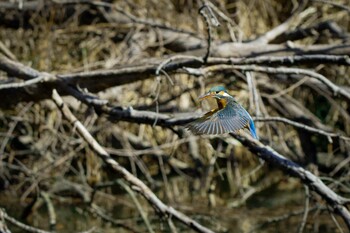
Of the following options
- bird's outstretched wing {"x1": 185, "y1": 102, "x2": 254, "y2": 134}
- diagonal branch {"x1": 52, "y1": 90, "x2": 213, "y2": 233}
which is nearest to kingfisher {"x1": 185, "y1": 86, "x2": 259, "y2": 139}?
bird's outstretched wing {"x1": 185, "y1": 102, "x2": 254, "y2": 134}

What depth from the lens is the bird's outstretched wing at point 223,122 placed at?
6.14 feet

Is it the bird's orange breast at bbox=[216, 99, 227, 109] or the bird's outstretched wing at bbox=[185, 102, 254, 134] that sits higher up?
the bird's orange breast at bbox=[216, 99, 227, 109]

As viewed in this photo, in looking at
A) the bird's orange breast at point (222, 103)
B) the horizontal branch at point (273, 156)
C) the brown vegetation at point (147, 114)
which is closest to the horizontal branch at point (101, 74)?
the brown vegetation at point (147, 114)

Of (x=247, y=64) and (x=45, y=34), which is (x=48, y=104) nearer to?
(x=45, y=34)

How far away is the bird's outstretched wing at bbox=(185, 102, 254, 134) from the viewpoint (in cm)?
187

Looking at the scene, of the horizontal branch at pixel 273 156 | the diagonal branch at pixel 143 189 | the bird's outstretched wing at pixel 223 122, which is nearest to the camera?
the bird's outstretched wing at pixel 223 122

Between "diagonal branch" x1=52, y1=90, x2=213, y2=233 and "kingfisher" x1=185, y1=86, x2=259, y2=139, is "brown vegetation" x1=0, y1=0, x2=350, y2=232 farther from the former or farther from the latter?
"kingfisher" x1=185, y1=86, x2=259, y2=139

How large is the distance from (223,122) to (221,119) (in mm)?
26

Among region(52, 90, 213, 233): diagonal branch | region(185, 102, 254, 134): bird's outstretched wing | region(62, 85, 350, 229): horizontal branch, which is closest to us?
region(185, 102, 254, 134): bird's outstretched wing

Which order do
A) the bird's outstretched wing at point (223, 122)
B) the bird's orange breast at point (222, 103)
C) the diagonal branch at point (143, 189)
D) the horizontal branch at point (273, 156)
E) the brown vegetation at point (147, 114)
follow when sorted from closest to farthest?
1. the bird's outstretched wing at point (223, 122)
2. the bird's orange breast at point (222, 103)
3. the horizontal branch at point (273, 156)
4. the diagonal branch at point (143, 189)
5. the brown vegetation at point (147, 114)

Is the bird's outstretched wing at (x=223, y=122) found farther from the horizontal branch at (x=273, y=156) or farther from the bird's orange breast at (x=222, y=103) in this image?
the horizontal branch at (x=273, y=156)

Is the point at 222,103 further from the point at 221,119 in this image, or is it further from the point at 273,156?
the point at 273,156

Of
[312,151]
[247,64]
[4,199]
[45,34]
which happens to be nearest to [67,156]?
[4,199]

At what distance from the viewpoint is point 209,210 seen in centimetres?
489
